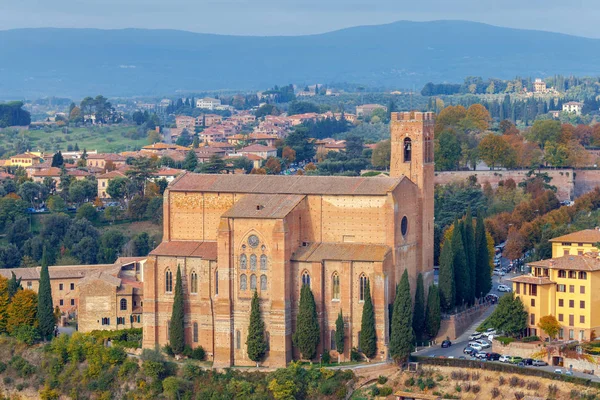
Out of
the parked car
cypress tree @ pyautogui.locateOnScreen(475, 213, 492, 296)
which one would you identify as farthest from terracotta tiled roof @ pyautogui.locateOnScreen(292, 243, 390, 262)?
the parked car

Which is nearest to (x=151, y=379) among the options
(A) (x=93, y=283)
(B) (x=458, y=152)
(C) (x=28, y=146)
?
(A) (x=93, y=283)

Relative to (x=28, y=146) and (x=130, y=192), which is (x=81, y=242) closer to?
(x=130, y=192)

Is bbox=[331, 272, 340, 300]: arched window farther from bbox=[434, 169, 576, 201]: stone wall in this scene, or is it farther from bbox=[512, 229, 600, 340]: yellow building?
bbox=[434, 169, 576, 201]: stone wall

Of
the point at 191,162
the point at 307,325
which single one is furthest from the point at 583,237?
the point at 191,162

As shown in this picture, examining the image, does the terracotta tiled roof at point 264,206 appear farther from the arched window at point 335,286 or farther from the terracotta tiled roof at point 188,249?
the arched window at point 335,286

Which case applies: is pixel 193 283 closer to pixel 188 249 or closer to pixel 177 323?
pixel 188 249
